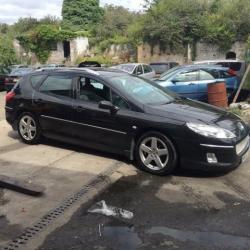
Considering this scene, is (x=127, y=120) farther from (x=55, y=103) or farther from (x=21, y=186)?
(x=21, y=186)

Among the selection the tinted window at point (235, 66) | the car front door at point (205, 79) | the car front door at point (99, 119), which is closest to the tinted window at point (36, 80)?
the car front door at point (99, 119)

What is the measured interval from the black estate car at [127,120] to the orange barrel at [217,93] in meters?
5.02

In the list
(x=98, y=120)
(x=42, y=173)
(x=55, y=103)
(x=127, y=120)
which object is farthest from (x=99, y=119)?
(x=42, y=173)

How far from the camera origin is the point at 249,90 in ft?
47.4

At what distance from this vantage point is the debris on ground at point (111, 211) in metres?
5.08

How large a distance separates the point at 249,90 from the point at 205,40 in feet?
65.1

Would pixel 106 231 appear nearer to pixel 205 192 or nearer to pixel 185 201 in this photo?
pixel 185 201

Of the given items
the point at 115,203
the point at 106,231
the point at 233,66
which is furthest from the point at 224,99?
the point at 106,231

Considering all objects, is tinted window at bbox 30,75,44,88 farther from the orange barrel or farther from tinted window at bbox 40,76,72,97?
the orange barrel

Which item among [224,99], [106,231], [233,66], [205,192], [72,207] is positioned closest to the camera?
[106,231]

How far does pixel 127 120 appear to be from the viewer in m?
6.91

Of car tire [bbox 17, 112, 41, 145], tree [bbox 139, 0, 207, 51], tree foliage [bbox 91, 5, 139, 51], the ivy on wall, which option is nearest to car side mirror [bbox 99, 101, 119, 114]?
car tire [bbox 17, 112, 41, 145]

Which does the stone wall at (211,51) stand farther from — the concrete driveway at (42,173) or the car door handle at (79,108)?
the car door handle at (79,108)

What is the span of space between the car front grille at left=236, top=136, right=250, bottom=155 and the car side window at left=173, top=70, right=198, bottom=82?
743 cm
